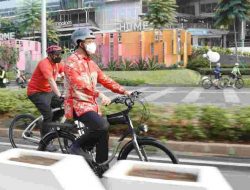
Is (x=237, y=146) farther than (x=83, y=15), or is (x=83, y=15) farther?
(x=83, y=15)

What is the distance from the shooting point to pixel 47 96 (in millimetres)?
6832

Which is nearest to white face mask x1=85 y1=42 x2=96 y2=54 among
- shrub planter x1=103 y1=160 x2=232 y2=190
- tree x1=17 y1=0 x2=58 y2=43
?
shrub planter x1=103 y1=160 x2=232 y2=190

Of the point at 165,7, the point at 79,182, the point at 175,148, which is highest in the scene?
the point at 165,7

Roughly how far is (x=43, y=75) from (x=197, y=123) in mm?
2483

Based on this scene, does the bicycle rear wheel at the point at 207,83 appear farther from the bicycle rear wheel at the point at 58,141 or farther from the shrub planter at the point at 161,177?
the shrub planter at the point at 161,177

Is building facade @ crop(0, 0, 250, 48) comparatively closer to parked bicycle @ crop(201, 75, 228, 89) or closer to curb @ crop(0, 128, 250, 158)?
parked bicycle @ crop(201, 75, 228, 89)

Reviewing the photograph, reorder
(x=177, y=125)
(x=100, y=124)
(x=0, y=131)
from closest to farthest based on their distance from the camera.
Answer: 1. (x=100, y=124)
2. (x=177, y=125)
3. (x=0, y=131)

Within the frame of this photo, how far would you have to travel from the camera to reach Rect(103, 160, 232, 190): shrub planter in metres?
2.03

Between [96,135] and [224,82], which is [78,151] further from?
[224,82]

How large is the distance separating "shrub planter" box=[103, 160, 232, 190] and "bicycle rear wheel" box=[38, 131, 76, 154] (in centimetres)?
328

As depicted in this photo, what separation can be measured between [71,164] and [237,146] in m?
4.72

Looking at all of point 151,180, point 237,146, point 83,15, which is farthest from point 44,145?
point 83,15

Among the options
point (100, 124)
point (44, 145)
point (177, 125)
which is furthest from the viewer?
point (177, 125)

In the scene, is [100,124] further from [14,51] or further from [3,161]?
[14,51]
